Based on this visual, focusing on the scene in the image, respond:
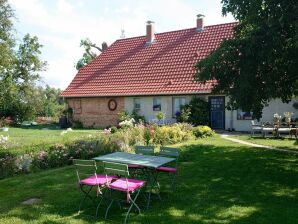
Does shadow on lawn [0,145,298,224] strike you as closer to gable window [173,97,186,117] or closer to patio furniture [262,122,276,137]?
patio furniture [262,122,276,137]

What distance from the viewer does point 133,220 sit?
7.29 meters

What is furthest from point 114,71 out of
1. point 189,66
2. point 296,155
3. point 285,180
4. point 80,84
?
point 285,180

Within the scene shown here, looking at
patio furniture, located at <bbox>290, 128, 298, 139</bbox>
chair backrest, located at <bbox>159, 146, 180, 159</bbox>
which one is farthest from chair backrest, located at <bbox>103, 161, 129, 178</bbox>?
patio furniture, located at <bbox>290, 128, 298, 139</bbox>

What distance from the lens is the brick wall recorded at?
1161 inches

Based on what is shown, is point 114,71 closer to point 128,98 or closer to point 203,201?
point 128,98

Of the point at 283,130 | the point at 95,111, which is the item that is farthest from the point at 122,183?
the point at 95,111

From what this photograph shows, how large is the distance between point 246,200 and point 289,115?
14131 millimetres

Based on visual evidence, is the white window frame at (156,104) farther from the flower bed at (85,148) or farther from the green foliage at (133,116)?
the flower bed at (85,148)

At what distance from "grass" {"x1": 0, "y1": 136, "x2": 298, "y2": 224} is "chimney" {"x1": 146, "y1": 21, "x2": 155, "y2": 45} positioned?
19629mm

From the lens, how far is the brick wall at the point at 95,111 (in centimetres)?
2950

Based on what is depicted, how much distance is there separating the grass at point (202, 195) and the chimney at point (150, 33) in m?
19.6

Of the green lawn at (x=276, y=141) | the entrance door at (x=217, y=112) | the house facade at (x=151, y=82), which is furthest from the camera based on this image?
the house facade at (x=151, y=82)

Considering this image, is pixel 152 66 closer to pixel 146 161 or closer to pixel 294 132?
pixel 294 132

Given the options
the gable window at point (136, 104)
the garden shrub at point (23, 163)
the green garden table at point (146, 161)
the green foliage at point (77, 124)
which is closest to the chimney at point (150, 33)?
the gable window at point (136, 104)
